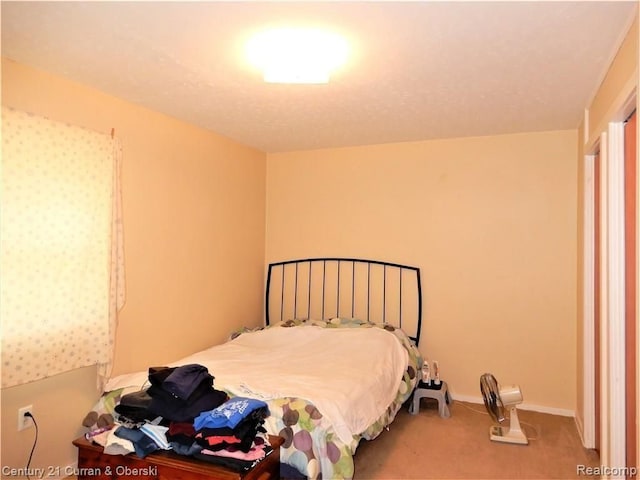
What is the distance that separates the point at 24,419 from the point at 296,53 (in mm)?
2417

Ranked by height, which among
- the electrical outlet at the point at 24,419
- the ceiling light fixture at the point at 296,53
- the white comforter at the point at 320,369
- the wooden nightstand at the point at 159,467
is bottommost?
the wooden nightstand at the point at 159,467

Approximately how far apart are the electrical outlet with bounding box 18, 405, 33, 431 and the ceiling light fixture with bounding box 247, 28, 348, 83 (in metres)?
2.20

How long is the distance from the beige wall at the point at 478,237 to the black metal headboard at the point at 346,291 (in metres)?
0.11

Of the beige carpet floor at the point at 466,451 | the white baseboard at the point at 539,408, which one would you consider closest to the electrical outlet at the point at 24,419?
the beige carpet floor at the point at 466,451

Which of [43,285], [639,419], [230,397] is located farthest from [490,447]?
[43,285]

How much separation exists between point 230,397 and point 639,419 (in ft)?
6.32

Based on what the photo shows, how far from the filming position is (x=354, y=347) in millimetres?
3711

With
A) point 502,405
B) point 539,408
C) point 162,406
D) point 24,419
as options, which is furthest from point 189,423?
point 539,408

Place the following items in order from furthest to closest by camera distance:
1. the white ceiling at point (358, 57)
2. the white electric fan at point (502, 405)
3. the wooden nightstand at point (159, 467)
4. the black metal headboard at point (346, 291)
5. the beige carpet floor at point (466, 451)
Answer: the black metal headboard at point (346, 291) → the white electric fan at point (502, 405) → the beige carpet floor at point (466, 451) → the wooden nightstand at point (159, 467) → the white ceiling at point (358, 57)

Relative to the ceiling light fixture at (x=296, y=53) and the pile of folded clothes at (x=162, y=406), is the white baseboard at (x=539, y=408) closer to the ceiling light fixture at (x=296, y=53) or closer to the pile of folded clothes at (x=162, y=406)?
the pile of folded clothes at (x=162, y=406)

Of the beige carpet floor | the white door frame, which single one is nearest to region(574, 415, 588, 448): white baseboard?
the beige carpet floor

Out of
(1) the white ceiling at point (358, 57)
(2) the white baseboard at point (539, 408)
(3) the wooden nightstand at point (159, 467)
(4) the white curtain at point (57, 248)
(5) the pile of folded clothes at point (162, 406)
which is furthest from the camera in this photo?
(2) the white baseboard at point (539, 408)

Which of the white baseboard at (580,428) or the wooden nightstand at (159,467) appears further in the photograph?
the white baseboard at (580,428)

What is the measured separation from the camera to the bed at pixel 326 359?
255cm
